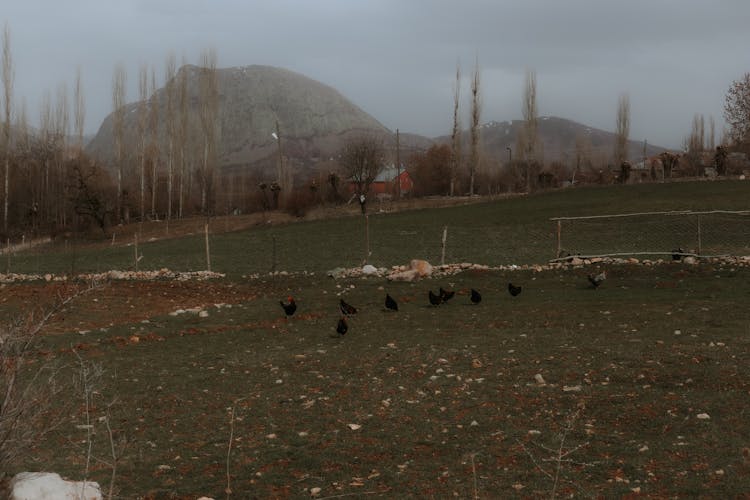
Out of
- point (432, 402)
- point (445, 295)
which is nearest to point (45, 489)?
point (432, 402)

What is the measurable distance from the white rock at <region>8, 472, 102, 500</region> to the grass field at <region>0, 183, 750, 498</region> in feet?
2.30

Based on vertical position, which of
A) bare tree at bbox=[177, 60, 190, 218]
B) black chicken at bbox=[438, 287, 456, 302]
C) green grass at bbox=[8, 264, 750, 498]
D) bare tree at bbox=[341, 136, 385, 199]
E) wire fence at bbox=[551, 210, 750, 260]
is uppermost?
bare tree at bbox=[177, 60, 190, 218]

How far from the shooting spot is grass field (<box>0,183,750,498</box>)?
6.34m

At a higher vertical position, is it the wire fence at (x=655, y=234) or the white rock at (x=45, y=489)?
the wire fence at (x=655, y=234)

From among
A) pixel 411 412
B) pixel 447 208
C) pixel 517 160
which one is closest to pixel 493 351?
pixel 411 412

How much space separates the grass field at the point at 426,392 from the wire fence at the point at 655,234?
395 inches

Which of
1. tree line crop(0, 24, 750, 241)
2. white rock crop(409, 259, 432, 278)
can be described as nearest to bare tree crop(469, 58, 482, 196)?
tree line crop(0, 24, 750, 241)

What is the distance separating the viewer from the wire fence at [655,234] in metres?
29.4

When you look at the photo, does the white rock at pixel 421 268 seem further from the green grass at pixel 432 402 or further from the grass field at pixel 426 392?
the green grass at pixel 432 402

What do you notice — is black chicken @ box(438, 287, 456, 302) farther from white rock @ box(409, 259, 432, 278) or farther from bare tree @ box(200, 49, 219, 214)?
bare tree @ box(200, 49, 219, 214)

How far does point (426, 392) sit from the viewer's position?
9.10m

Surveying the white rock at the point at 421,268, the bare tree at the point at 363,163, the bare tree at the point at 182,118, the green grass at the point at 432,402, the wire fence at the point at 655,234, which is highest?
the bare tree at the point at 182,118

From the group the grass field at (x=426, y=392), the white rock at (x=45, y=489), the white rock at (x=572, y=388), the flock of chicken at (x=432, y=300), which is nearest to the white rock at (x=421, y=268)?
the grass field at (x=426, y=392)

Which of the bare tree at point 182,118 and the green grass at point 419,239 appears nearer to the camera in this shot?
the green grass at point 419,239
